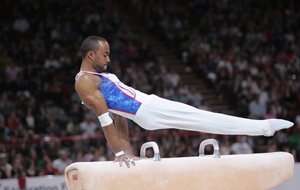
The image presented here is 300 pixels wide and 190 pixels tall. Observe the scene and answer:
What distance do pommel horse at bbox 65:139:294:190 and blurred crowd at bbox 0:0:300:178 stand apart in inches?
179

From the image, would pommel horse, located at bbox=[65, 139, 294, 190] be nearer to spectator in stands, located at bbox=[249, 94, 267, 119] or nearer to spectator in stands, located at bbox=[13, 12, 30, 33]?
spectator in stands, located at bbox=[249, 94, 267, 119]

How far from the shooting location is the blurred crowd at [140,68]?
9320mm

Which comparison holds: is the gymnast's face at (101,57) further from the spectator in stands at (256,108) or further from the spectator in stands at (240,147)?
the spectator in stands at (256,108)

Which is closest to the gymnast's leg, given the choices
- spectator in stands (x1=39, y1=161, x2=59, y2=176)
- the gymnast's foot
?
the gymnast's foot

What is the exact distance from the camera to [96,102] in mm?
4094

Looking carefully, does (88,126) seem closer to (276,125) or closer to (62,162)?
(62,162)

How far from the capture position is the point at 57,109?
1047 cm

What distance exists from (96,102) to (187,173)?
111 centimetres

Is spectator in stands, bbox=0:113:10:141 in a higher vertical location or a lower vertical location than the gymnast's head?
lower

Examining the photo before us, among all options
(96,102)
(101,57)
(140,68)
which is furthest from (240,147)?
(96,102)

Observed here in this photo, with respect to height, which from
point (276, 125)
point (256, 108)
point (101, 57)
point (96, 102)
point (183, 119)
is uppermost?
point (101, 57)

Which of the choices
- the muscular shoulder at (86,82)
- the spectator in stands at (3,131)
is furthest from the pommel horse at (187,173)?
the spectator in stands at (3,131)

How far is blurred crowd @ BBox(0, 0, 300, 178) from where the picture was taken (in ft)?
30.6

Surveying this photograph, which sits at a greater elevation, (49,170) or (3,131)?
(3,131)
